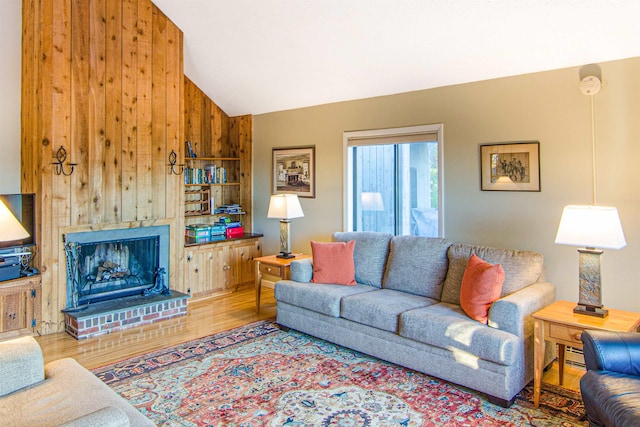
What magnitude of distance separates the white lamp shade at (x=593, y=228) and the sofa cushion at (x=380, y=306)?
1.20 m

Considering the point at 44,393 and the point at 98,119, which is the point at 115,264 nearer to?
the point at 98,119

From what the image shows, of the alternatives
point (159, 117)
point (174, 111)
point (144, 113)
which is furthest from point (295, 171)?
point (144, 113)

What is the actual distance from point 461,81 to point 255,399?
3260 mm

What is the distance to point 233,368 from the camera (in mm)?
3543

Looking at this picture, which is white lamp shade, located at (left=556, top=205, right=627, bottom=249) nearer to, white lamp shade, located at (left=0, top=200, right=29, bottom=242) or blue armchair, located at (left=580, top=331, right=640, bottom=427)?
blue armchair, located at (left=580, top=331, right=640, bottom=427)

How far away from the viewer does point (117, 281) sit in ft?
16.0

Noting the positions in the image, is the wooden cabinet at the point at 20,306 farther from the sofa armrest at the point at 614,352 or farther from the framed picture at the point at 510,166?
the sofa armrest at the point at 614,352

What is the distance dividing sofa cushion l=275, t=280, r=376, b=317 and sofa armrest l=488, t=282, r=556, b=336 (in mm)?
1311

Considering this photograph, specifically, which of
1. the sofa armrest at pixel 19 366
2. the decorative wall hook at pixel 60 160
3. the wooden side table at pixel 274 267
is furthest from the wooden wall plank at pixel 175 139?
the sofa armrest at pixel 19 366

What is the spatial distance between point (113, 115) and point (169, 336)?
230 cm

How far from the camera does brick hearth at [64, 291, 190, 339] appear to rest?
13.7 feet

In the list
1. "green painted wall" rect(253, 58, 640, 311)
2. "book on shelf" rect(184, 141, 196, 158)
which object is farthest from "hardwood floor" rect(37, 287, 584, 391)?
"book on shelf" rect(184, 141, 196, 158)

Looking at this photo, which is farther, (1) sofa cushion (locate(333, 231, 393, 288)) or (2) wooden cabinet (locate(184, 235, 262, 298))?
(2) wooden cabinet (locate(184, 235, 262, 298))

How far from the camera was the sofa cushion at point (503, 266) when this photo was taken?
3449mm
